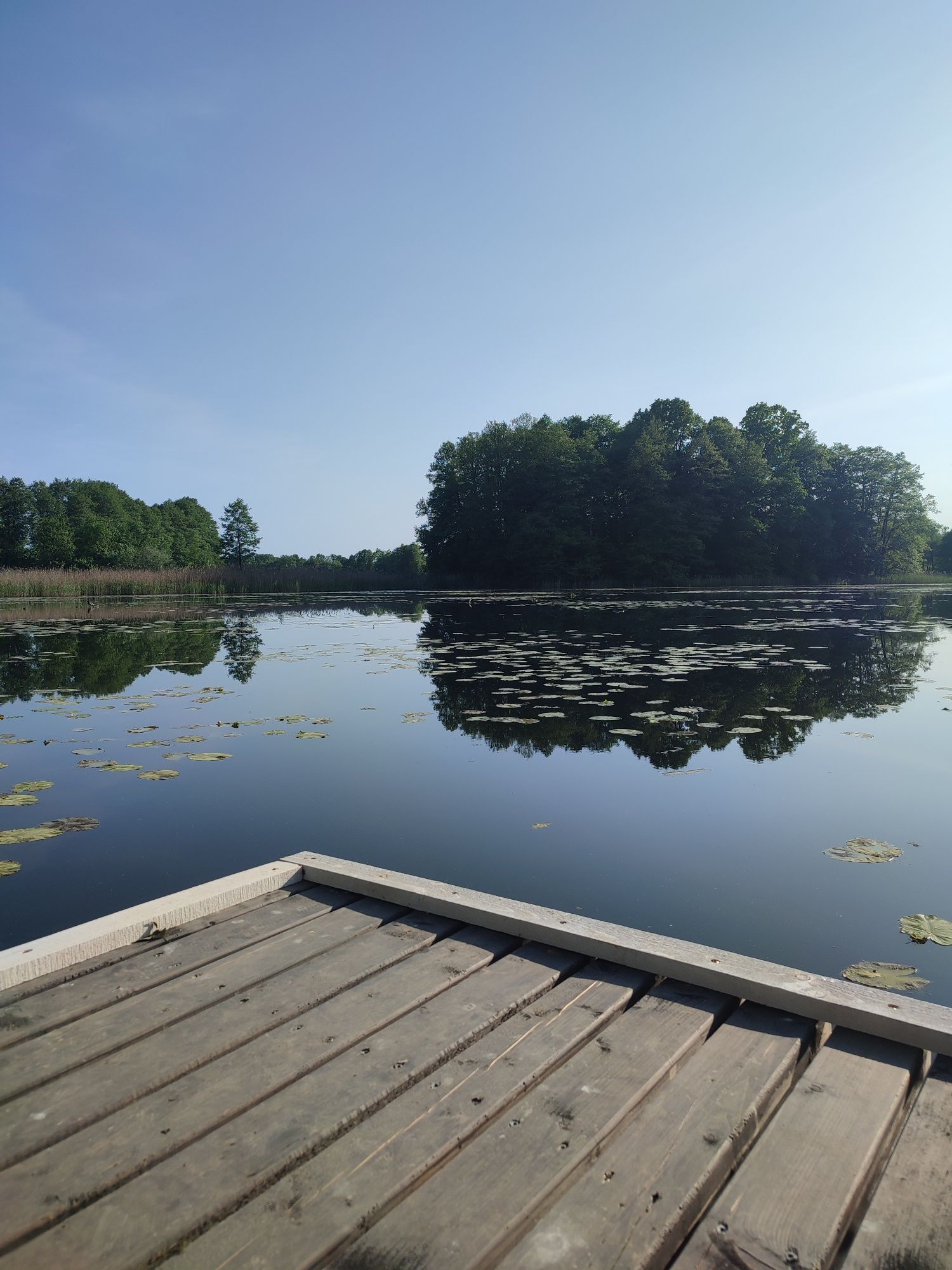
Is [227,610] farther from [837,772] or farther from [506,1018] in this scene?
[506,1018]

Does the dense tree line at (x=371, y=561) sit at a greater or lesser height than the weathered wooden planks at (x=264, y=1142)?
greater

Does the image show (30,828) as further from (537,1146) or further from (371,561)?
(371,561)

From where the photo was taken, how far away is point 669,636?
10.7 metres

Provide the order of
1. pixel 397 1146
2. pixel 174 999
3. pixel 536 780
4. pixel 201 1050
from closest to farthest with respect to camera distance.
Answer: pixel 397 1146 < pixel 201 1050 < pixel 174 999 < pixel 536 780

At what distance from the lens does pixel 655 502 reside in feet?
125

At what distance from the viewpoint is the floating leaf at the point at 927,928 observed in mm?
2180

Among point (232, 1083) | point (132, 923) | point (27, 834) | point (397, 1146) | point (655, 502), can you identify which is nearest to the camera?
point (397, 1146)

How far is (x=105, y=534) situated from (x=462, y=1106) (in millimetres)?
59081

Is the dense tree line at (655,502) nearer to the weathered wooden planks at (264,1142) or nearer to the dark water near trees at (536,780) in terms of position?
the dark water near trees at (536,780)

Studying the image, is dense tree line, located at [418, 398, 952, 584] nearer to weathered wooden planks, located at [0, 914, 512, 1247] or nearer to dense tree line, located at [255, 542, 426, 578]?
dense tree line, located at [255, 542, 426, 578]

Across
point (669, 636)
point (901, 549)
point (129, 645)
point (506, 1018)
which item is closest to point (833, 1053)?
point (506, 1018)

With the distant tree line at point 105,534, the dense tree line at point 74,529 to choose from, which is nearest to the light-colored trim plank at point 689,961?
the distant tree line at point 105,534

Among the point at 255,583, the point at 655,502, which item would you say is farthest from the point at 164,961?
the point at 655,502

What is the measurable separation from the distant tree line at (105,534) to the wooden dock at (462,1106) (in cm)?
4095
